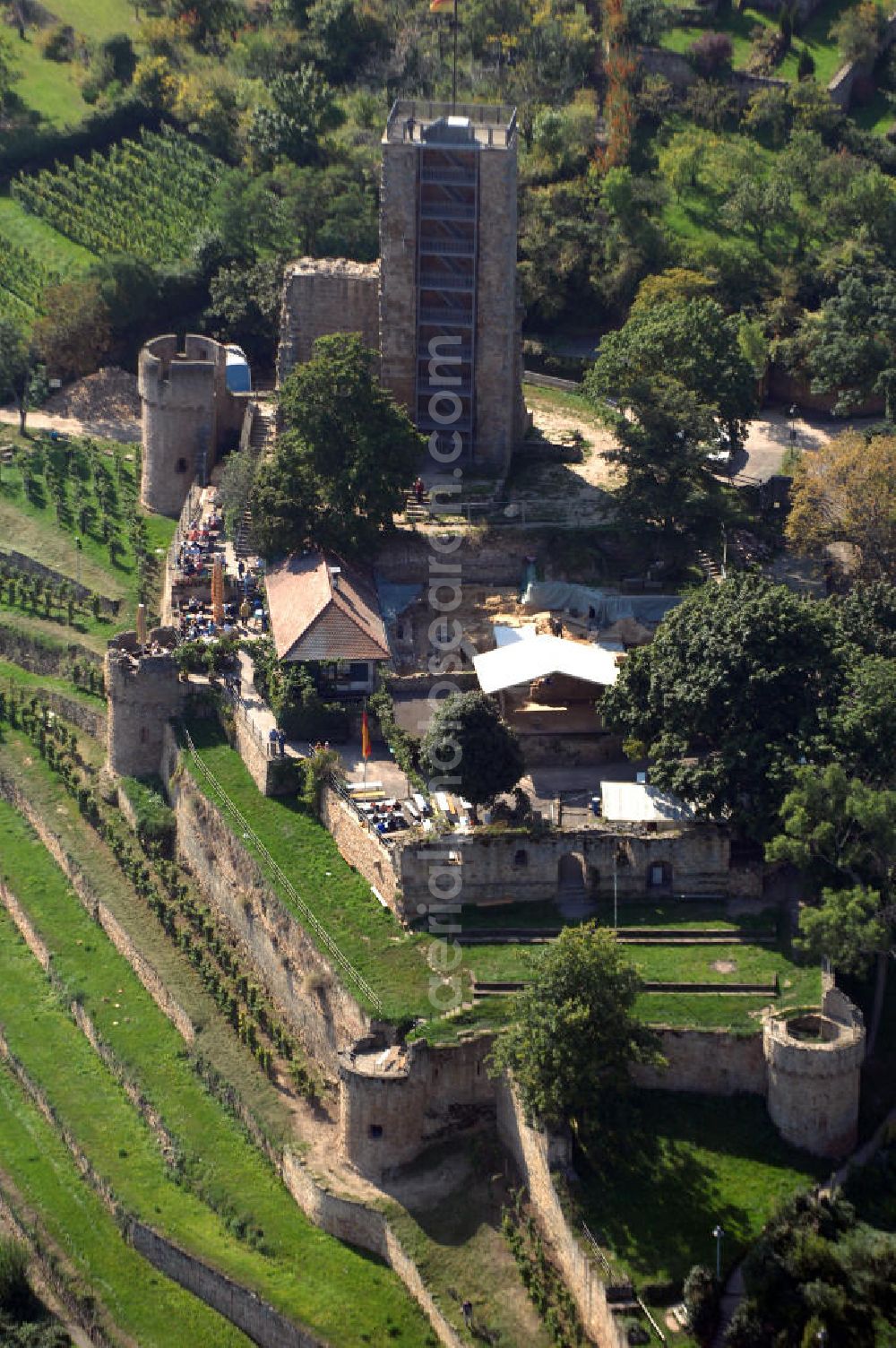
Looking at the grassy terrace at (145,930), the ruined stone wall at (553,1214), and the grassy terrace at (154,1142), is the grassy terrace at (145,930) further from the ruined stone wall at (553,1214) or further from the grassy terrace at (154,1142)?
the ruined stone wall at (553,1214)

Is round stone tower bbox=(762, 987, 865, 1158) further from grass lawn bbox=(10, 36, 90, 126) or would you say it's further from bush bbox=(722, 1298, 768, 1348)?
grass lawn bbox=(10, 36, 90, 126)

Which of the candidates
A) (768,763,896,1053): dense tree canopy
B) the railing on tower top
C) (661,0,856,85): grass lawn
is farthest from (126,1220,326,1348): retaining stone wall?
(661,0,856,85): grass lawn

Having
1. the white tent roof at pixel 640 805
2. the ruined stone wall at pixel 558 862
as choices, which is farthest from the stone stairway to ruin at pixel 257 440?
the ruined stone wall at pixel 558 862

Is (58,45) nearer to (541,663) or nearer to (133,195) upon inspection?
(133,195)

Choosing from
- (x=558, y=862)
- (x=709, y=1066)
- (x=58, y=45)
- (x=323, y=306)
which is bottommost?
(x=709, y=1066)

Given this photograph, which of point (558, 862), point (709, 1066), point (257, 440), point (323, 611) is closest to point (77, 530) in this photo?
point (257, 440)

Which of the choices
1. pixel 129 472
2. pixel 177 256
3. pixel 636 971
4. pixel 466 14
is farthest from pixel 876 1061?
pixel 466 14
